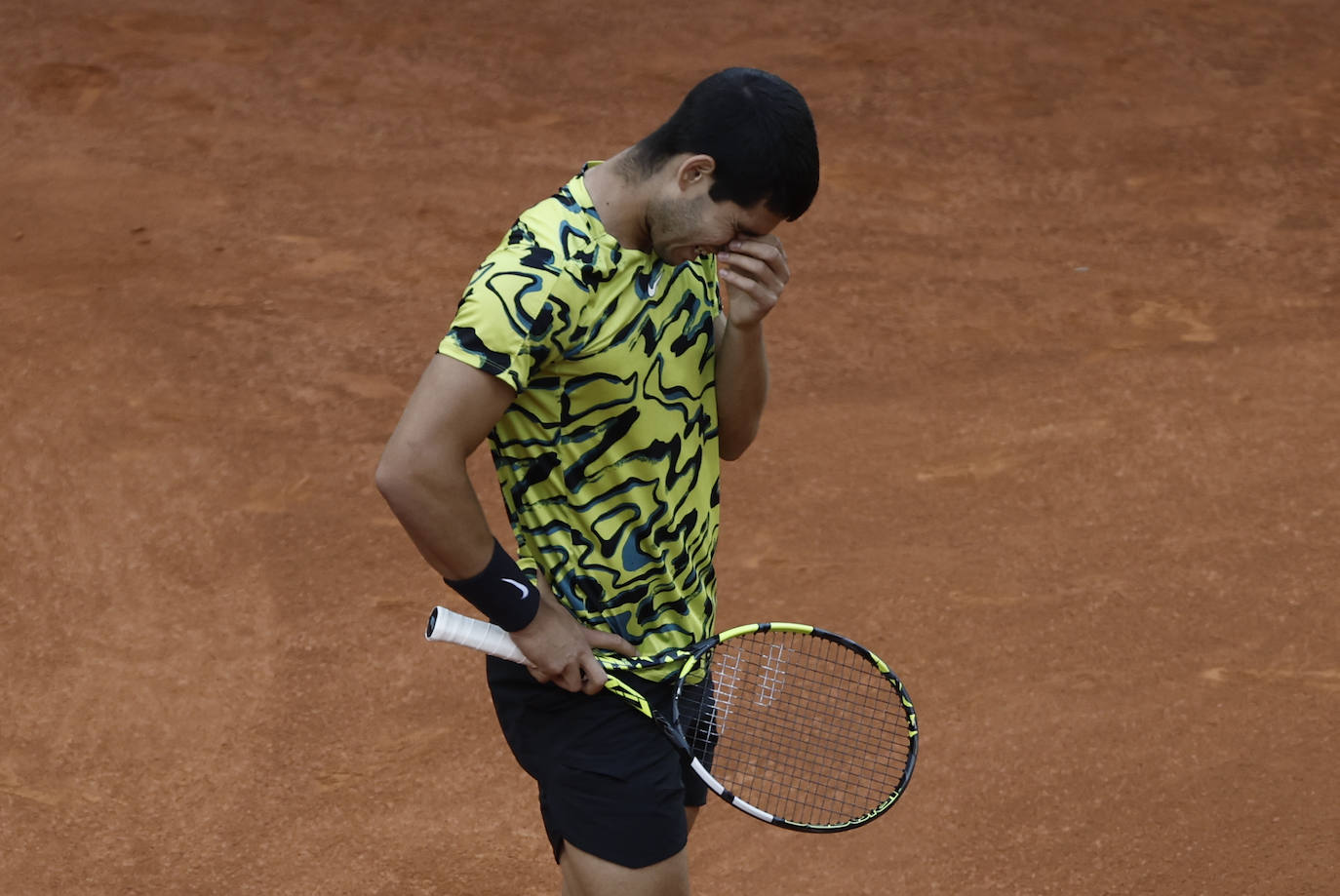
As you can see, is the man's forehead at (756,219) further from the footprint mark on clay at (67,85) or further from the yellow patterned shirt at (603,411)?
the footprint mark on clay at (67,85)

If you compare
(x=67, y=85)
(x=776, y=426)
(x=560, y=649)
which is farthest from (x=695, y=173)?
(x=67, y=85)

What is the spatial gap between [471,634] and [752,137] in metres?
1.07

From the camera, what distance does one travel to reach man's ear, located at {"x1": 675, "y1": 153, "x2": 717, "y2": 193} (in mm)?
2551

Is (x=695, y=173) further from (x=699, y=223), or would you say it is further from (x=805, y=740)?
(x=805, y=740)

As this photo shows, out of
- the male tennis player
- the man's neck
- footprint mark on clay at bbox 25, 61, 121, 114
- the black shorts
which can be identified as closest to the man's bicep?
the male tennis player

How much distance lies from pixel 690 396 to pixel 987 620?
2748 millimetres

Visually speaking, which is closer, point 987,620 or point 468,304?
point 468,304

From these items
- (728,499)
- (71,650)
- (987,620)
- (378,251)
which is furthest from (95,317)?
(987,620)

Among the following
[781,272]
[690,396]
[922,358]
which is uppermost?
[781,272]

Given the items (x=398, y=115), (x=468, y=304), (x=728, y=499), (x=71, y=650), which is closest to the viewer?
(x=468, y=304)

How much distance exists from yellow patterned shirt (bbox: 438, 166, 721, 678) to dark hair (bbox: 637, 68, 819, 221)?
0.77 ft

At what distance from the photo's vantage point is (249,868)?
441 cm

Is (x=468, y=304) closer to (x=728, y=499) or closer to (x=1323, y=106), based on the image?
(x=728, y=499)

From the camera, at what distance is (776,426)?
623 centimetres
